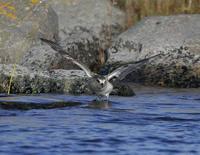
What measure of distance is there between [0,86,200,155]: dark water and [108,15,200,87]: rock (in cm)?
224

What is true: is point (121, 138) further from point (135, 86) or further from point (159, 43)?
point (159, 43)

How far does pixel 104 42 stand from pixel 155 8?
146 cm

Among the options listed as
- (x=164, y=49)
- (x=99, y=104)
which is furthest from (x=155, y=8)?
(x=99, y=104)

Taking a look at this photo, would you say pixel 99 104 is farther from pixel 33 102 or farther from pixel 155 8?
pixel 155 8

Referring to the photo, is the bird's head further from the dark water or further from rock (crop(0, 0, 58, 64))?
rock (crop(0, 0, 58, 64))

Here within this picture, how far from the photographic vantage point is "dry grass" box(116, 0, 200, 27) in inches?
693

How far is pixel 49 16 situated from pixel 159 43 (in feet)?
7.63

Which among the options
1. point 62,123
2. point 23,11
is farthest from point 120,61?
point 62,123

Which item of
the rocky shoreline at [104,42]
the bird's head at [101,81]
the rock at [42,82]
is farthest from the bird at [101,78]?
the rocky shoreline at [104,42]

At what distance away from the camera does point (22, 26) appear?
53.5 ft

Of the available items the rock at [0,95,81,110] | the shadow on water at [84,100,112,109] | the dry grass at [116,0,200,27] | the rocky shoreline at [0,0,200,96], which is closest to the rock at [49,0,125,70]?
the rocky shoreline at [0,0,200,96]

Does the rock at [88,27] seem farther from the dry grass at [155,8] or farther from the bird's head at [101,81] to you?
the bird's head at [101,81]

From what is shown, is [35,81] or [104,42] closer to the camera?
[35,81]

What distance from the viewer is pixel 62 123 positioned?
10531mm
